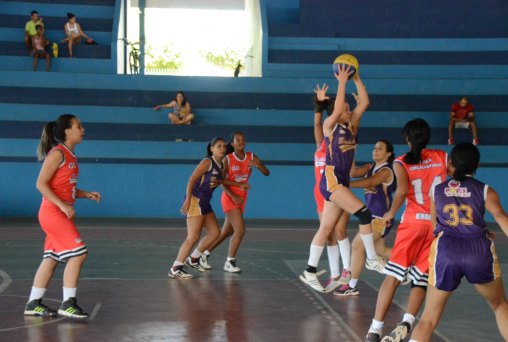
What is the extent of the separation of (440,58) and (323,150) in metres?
16.5

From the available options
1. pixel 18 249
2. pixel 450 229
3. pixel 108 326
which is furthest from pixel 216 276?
pixel 450 229

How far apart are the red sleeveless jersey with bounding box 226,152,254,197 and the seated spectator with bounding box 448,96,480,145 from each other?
11522 mm

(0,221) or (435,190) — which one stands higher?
(435,190)

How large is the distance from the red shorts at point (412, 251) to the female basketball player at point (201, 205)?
403 cm

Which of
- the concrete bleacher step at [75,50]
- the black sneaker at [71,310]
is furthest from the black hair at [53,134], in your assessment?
the concrete bleacher step at [75,50]

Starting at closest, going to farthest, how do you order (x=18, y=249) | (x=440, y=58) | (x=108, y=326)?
(x=108, y=326) → (x=18, y=249) → (x=440, y=58)

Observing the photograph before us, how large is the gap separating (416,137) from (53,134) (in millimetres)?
3402

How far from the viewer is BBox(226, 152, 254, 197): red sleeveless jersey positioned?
11.6 m

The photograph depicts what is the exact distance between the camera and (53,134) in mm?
8305

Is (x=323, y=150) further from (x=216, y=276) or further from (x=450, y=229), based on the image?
(x=450, y=229)

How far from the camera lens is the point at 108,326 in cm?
773

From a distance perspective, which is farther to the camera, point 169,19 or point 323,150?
point 169,19

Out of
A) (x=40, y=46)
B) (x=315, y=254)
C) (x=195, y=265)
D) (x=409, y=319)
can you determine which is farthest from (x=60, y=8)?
(x=409, y=319)

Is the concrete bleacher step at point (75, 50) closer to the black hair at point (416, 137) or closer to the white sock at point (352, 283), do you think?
the white sock at point (352, 283)
